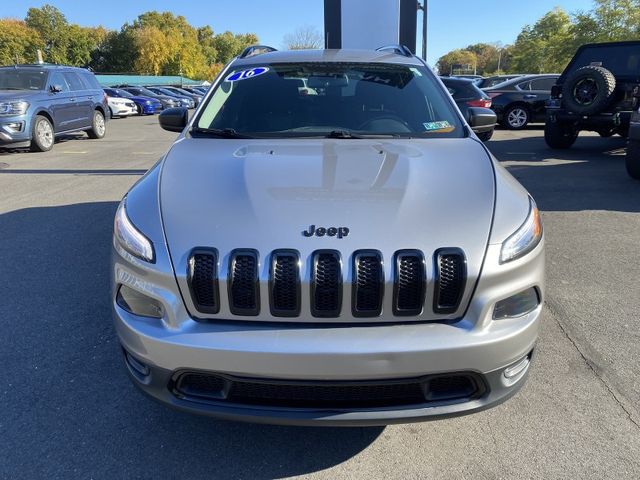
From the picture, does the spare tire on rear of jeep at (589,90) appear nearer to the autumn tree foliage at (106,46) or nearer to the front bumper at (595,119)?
the front bumper at (595,119)

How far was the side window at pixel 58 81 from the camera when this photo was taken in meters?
11.8

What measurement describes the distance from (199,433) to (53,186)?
6588mm

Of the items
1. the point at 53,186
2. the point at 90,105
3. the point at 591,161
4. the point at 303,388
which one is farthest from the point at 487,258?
the point at 90,105

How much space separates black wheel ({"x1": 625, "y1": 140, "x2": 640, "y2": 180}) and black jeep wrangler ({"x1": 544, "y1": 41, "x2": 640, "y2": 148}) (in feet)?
5.52

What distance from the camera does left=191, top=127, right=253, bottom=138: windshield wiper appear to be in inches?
126

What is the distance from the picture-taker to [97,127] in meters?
14.3

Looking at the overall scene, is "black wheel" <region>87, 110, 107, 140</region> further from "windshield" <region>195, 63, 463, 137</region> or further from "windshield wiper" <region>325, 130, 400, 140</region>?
"windshield wiper" <region>325, 130, 400, 140</region>

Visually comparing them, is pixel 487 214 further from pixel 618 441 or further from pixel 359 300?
pixel 618 441

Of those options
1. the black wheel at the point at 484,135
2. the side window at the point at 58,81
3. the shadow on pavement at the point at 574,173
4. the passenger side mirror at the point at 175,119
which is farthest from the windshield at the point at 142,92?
the passenger side mirror at the point at 175,119

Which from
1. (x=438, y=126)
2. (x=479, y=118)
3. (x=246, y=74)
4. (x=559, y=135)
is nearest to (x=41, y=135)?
(x=246, y=74)

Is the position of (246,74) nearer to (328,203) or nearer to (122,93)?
(328,203)

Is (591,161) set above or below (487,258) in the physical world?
below

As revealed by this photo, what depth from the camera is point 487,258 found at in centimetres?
203

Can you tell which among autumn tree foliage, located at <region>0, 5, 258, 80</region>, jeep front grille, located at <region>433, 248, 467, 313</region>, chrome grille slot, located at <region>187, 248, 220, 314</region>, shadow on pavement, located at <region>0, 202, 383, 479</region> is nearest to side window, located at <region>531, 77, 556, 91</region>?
shadow on pavement, located at <region>0, 202, 383, 479</region>
